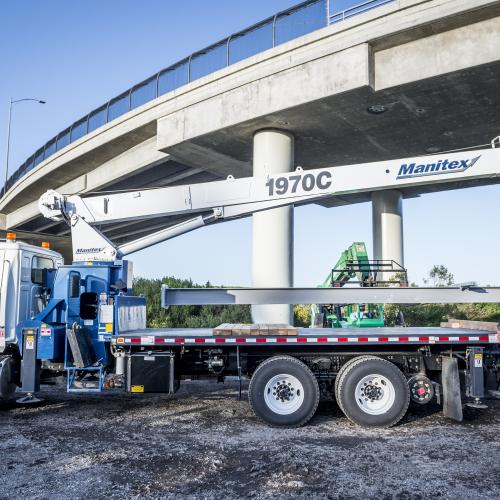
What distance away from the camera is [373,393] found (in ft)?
26.0

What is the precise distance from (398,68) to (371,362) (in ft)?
27.7

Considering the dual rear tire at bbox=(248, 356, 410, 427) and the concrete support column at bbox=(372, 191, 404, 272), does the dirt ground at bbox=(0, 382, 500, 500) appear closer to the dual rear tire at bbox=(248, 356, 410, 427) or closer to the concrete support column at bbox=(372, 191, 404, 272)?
the dual rear tire at bbox=(248, 356, 410, 427)

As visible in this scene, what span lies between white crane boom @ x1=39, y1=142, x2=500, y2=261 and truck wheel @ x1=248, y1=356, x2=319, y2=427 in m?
3.13

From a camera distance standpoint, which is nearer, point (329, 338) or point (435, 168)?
point (329, 338)

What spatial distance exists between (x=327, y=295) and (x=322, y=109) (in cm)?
713

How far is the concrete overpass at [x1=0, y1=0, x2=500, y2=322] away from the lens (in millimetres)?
12672

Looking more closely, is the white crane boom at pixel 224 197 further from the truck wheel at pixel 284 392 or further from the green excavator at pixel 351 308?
the green excavator at pixel 351 308

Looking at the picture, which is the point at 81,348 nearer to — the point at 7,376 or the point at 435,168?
the point at 7,376

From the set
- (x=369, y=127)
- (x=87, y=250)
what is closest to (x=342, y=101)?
(x=369, y=127)

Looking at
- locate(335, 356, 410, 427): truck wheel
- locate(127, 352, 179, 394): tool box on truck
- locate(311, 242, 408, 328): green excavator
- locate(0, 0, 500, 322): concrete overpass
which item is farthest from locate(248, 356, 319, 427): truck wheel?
locate(0, 0, 500, 322): concrete overpass

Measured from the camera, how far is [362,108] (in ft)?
48.2

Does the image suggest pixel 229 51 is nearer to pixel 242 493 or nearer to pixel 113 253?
pixel 113 253

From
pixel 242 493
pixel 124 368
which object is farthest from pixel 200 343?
pixel 242 493

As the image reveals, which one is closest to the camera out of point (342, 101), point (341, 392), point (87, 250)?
point (341, 392)
